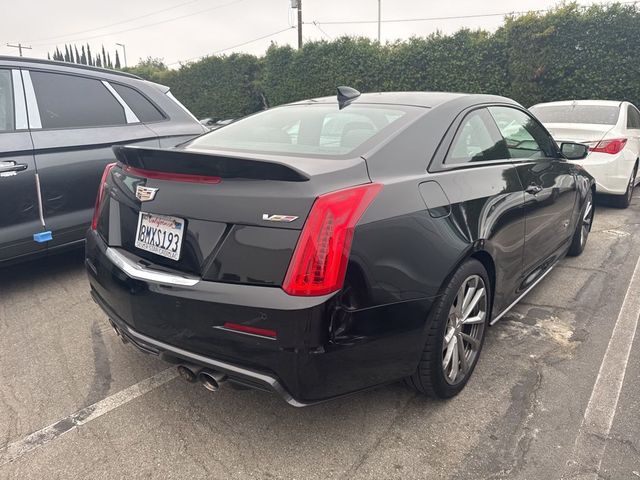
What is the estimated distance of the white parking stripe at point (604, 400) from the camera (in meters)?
2.03

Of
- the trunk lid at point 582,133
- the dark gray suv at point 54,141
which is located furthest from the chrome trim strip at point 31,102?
the trunk lid at point 582,133

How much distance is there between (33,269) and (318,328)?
3.59m

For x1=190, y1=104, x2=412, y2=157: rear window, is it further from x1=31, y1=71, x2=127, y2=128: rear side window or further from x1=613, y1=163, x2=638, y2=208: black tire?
x1=613, y1=163, x2=638, y2=208: black tire

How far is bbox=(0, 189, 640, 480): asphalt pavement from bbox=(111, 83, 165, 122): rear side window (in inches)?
80.4

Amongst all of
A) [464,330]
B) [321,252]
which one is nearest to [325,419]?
[464,330]

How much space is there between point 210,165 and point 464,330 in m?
1.51

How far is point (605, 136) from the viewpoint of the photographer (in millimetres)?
6047

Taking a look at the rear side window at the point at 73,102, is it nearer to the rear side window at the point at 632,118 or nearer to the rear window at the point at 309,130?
the rear window at the point at 309,130

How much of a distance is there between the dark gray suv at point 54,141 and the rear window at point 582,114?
17.0 feet

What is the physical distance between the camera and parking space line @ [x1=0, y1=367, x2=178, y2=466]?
2102 mm

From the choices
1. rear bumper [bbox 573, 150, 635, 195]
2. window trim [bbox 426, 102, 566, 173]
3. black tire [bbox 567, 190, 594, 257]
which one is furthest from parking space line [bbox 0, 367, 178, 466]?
rear bumper [bbox 573, 150, 635, 195]

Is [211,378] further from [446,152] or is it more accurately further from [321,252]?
[446,152]

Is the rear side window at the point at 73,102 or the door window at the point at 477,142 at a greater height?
the rear side window at the point at 73,102

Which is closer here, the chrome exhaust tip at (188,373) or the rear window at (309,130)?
the chrome exhaust tip at (188,373)
